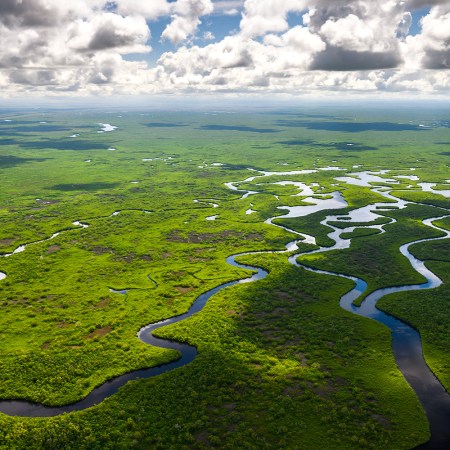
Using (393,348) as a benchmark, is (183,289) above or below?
below

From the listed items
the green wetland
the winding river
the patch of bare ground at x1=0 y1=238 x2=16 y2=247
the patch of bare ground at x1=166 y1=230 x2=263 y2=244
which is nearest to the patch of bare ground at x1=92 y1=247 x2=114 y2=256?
the green wetland

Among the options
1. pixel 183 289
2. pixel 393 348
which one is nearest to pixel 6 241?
pixel 183 289

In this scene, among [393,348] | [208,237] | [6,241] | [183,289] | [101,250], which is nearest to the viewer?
[393,348]

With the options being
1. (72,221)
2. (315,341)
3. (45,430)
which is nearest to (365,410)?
(315,341)

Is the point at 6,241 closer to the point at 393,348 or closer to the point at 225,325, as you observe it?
the point at 225,325

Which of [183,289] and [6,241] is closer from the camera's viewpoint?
[183,289]

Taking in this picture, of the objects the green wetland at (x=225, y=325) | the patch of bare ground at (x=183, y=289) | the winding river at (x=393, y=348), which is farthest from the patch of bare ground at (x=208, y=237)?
the patch of bare ground at (x=183, y=289)

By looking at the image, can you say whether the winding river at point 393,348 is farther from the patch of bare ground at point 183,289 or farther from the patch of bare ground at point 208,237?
the patch of bare ground at point 208,237

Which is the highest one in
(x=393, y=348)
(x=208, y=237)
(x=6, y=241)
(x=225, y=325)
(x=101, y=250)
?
(x=208, y=237)

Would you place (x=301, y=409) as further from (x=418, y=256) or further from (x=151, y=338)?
(x=418, y=256)

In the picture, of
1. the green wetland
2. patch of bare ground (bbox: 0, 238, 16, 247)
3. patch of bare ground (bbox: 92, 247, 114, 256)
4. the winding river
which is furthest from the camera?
patch of bare ground (bbox: 0, 238, 16, 247)

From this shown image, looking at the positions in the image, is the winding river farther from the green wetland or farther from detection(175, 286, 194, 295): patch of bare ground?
detection(175, 286, 194, 295): patch of bare ground
